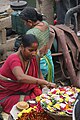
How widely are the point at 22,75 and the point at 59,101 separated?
787mm

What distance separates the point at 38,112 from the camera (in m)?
4.47

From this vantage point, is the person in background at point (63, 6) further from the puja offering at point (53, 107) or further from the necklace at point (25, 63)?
the puja offering at point (53, 107)

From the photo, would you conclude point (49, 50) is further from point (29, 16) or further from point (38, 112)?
point (38, 112)

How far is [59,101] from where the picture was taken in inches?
172

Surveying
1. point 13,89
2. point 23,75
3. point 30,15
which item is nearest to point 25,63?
point 23,75

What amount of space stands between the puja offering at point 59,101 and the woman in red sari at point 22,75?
344 millimetres

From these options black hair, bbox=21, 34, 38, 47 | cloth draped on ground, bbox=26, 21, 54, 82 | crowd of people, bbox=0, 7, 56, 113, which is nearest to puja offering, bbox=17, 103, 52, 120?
crowd of people, bbox=0, 7, 56, 113

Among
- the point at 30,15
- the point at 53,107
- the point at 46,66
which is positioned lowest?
the point at 46,66

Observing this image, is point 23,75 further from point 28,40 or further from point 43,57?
point 43,57

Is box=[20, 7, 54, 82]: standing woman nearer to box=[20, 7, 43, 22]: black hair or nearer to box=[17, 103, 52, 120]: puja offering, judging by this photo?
box=[20, 7, 43, 22]: black hair

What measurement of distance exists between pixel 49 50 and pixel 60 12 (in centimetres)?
296

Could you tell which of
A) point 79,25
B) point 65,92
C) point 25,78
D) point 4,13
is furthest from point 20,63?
point 79,25

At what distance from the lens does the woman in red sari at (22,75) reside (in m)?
5.00

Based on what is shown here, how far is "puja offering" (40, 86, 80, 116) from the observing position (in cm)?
424
